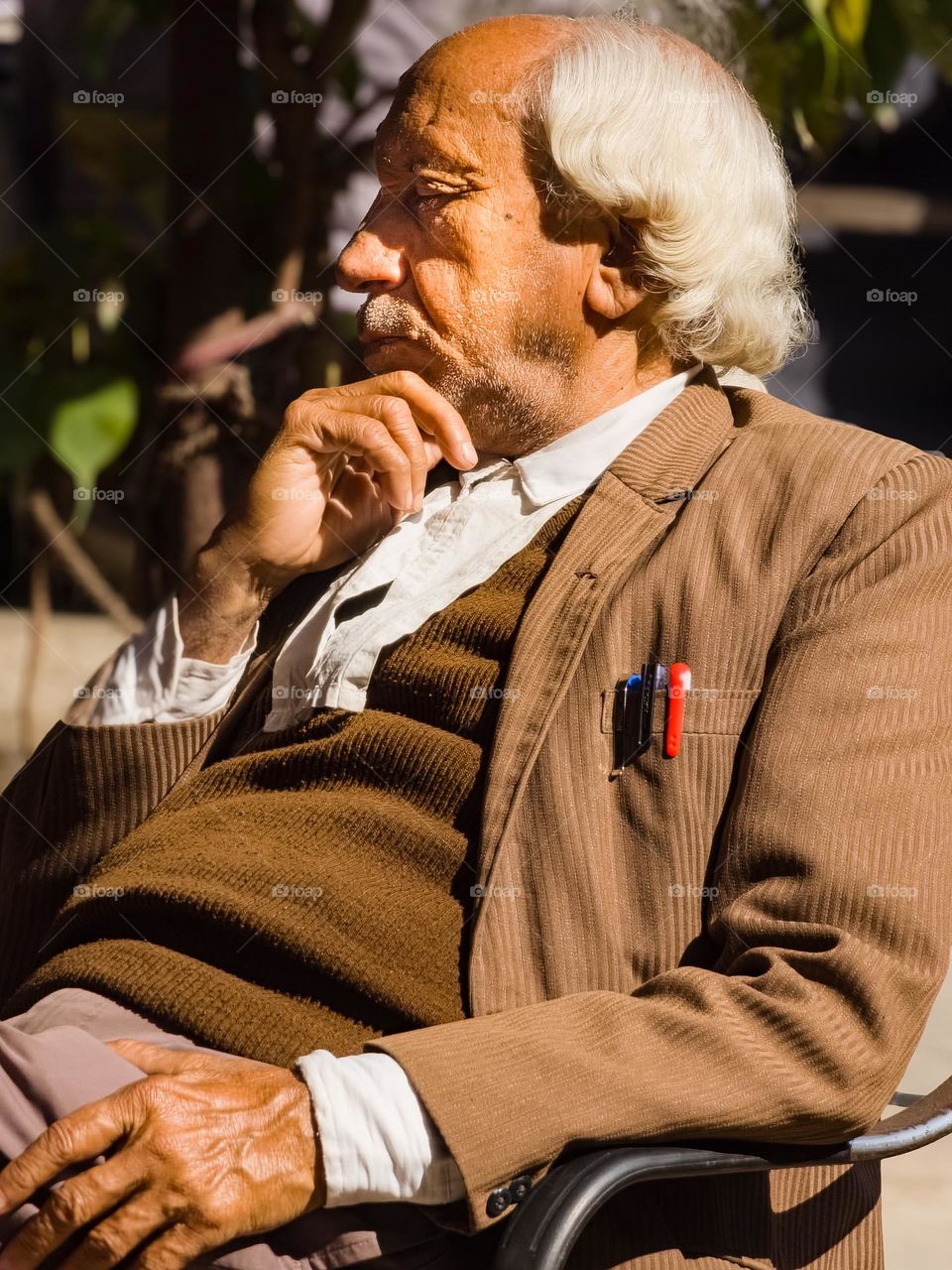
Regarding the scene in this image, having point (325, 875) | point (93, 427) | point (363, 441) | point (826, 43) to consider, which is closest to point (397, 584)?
point (363, 441)

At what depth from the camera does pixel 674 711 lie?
5.73 feet

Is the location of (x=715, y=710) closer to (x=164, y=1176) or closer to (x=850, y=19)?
(x=164, y=1176)

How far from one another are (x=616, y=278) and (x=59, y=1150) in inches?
52.9

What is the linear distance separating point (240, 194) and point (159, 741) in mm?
1936

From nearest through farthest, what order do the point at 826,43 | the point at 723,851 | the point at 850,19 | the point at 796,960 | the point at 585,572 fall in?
the point at 796,960
the point at 723,851
the point at 585,572
the point at 850,19
the point at 826,43

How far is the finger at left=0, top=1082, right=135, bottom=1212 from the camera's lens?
145 cm

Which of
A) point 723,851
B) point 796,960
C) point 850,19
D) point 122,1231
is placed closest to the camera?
point 122,1231

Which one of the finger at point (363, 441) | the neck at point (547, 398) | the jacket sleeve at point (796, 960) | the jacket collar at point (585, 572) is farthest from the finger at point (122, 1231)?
the neck at point (547, 398)

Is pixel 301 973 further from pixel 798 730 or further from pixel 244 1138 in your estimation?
pixel 798 730

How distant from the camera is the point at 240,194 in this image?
360 cm

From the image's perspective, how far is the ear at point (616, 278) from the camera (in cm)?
213

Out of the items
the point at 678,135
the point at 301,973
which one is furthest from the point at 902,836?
the point at 678,135

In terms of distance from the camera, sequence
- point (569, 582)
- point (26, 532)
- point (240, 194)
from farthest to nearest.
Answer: point (26, 532) → point (240, 194) → point (569, 582)

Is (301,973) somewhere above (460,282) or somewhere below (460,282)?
below
